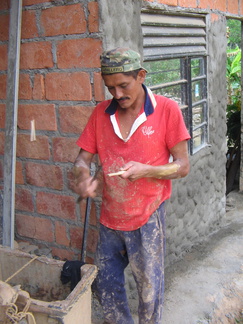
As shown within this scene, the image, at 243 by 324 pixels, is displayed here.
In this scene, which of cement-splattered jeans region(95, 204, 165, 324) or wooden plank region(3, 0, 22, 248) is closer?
cement-splattered jeans region(95, 204, 165, 324)

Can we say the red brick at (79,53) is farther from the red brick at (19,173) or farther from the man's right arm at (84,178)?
the red brick at (19,173)

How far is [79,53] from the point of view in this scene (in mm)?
2713

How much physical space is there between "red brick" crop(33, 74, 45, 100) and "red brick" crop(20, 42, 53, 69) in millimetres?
75

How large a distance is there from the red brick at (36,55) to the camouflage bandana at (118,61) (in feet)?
2.79

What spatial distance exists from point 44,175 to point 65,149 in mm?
293

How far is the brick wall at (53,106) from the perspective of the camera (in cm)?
270

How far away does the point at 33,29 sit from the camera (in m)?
2.85

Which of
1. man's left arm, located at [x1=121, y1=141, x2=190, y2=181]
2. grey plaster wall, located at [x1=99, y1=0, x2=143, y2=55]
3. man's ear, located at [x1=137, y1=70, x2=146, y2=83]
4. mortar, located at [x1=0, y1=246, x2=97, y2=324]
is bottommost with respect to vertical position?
mortar, located at [x1=0, y1=246, x2=97, y2=324]

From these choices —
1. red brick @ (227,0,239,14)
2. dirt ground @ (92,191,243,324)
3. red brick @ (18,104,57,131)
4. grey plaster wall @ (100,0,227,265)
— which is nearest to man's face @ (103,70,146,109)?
red brick @ (18,104,57,131)

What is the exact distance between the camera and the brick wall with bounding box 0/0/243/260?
8.86 ft

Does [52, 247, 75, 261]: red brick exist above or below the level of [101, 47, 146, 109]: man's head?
below

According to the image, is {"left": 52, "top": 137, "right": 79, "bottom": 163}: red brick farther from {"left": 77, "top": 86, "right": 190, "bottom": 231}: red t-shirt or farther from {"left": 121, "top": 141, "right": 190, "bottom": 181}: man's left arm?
{"left": 121, "top": 141, "right": 190, "bottom": 181}: man's left arm

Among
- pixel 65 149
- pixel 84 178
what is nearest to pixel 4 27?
pixel 65 149

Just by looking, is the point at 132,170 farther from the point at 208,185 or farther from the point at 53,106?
the point at 208,185
